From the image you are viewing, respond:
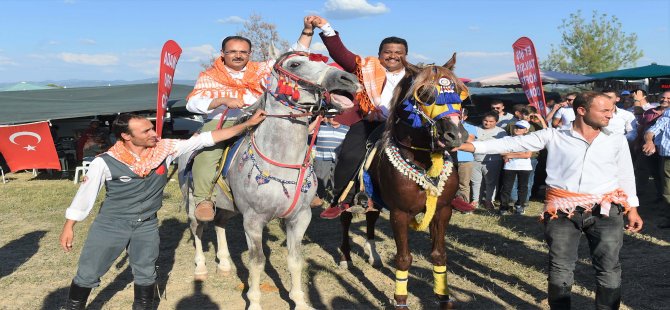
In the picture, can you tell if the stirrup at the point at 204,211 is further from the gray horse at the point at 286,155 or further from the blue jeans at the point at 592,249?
the blue jeans at the point at 592,249

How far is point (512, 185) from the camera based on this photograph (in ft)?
30.8

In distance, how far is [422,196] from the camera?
4.57m

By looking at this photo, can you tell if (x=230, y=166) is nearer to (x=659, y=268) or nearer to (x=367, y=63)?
(x=367, y=63)

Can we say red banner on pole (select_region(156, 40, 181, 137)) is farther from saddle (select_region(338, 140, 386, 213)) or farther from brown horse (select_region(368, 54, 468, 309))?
brown horse (select_region(368, 54, 468, 309))

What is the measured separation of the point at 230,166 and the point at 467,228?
4873mm

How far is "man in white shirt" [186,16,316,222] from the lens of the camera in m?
5.05

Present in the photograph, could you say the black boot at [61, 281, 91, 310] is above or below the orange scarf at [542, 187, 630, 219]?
below

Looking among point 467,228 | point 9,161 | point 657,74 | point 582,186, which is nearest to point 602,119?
point 582,186

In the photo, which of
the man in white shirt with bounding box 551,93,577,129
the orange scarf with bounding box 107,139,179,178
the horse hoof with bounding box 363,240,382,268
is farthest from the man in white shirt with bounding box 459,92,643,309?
the man in white shirt with bounding box 551,93,577,129

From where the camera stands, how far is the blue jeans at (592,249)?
12.8ft

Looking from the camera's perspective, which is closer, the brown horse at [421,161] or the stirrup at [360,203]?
the brown horse at [421,161]

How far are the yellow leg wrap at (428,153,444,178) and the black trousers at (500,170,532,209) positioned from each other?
17.9 ft

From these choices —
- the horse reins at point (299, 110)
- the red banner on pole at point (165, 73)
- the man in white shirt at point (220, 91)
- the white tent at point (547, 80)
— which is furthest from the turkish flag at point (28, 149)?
the white tent at point (547, 80)

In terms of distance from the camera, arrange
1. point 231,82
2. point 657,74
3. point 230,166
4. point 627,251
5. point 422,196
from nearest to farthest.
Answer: point 422,196 < point 230,166 < point 231,82 < point 627,251 < point 657,74
